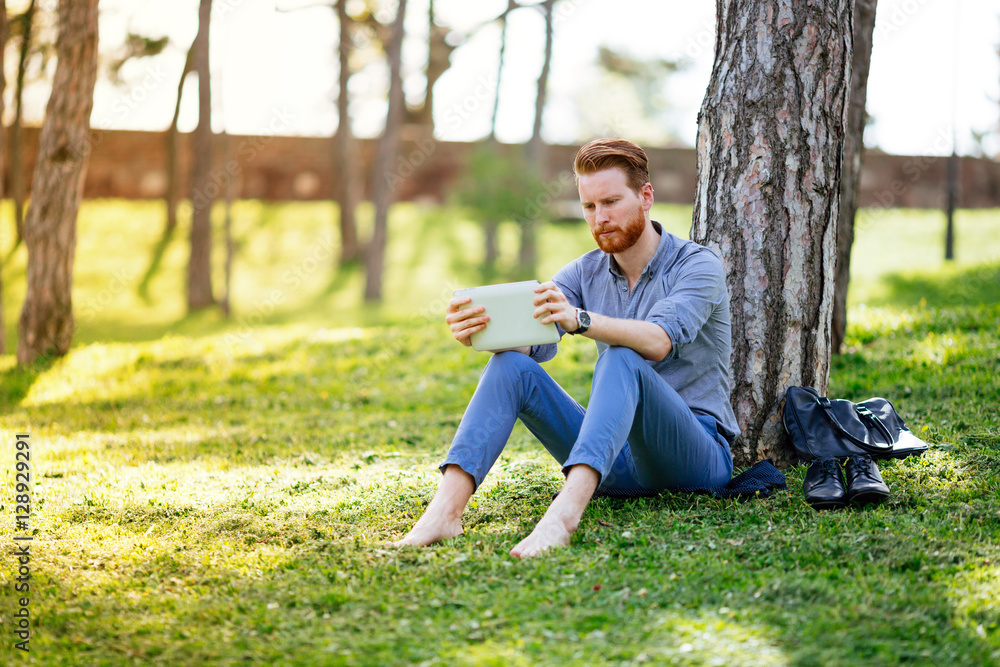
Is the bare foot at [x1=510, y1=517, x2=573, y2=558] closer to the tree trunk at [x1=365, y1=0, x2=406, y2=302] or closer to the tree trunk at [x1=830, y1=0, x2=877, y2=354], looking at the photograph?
the tree trunk at [x1=830, y1=0, x2=877, y2=354]

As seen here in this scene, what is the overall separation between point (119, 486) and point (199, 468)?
488mm

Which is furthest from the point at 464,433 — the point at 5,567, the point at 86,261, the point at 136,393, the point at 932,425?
the point at 86,261

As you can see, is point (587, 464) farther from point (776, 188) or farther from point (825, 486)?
point (776, 188)

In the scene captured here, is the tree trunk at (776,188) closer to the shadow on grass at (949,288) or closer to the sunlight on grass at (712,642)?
the sunlight on grass at (712,642)

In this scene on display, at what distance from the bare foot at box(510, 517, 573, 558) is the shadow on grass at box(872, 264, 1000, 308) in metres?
8.65

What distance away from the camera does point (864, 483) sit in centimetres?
311

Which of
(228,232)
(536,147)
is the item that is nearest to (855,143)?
(228,232)

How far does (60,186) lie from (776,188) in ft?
22.0

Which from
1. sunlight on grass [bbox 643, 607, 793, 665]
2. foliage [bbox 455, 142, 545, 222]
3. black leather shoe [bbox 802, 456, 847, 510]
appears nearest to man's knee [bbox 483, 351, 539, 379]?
sunlight on grass [bbox 643, 607, 793, 665]

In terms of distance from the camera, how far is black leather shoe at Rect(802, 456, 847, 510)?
3.11 meters

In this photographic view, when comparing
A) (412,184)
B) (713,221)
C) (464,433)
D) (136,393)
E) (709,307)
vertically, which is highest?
(412,184)

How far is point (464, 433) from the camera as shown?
2.99 meters

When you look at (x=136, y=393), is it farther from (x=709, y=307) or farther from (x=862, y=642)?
(x=862, y=642)

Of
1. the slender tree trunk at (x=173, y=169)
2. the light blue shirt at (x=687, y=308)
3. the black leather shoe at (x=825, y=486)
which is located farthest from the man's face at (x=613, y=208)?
the slender tree trunk at (x=173, y=169)
